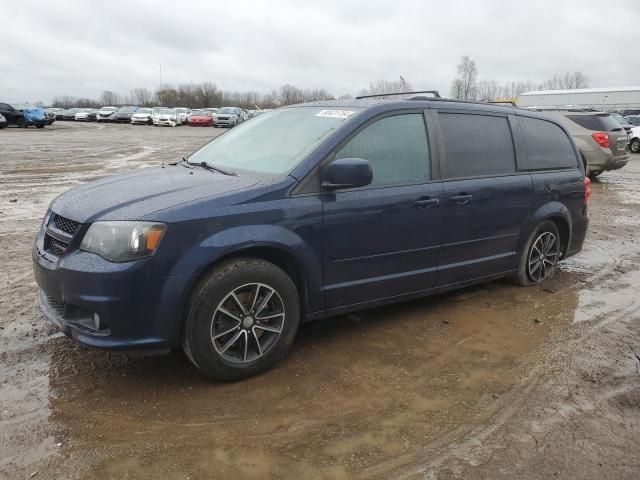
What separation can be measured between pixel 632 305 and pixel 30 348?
5088 mm

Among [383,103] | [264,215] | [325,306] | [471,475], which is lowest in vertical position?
[471,475]

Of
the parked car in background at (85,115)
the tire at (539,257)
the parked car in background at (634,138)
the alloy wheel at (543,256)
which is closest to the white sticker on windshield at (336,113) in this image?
the tire at (539,257)

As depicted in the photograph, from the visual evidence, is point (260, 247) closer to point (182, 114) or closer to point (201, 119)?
point (201, 119)

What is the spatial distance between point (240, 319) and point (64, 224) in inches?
49.4

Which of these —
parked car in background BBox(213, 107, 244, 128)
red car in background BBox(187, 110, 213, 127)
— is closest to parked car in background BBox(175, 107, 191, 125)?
red car in background BBox(187, 110, 213, 127)

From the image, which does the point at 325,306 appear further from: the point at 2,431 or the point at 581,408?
the point at 2,431

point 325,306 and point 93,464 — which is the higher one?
point 325,306

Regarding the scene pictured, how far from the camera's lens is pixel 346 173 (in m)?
3.59

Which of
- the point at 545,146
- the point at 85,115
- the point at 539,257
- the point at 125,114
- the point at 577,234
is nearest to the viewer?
the point at 545,146

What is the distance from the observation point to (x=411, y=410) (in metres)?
3.17

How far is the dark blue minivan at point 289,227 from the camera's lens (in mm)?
3141

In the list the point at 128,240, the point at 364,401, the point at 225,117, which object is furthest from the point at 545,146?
the point at 225,117

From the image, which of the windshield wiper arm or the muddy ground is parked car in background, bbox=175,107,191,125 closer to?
the muddy ground

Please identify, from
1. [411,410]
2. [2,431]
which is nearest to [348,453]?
[411,410]
